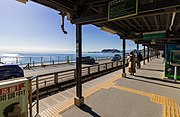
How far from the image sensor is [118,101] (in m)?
4.62

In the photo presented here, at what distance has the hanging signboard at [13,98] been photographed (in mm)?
2265

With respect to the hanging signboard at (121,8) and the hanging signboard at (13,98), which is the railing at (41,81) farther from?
the hanging signboard at (121,8)

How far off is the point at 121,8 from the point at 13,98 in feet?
9.97

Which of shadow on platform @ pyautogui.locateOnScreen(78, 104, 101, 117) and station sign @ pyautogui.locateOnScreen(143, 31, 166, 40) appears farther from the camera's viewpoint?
station sign @ pyautogui.locateOnScreen(143, 31, 166, 40)

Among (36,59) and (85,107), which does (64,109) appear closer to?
Result: (85,107)

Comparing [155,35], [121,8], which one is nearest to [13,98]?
[121,8]

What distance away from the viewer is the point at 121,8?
125 inches

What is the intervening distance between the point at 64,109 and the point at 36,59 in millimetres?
15689

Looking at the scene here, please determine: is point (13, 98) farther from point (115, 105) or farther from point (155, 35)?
point (155, 35)

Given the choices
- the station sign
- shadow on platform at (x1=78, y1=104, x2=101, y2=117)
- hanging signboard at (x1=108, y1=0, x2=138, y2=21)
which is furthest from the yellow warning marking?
the station sign

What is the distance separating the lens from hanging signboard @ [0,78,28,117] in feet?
7.43

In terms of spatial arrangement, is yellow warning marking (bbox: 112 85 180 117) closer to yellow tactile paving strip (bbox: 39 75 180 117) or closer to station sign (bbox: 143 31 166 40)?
yellow tactile paving strip (bbox: 39 75 180 117)

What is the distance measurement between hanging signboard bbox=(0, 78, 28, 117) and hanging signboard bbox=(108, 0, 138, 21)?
2.61 metres

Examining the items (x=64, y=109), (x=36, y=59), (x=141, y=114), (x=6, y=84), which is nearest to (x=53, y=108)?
(x=64, y=109)
